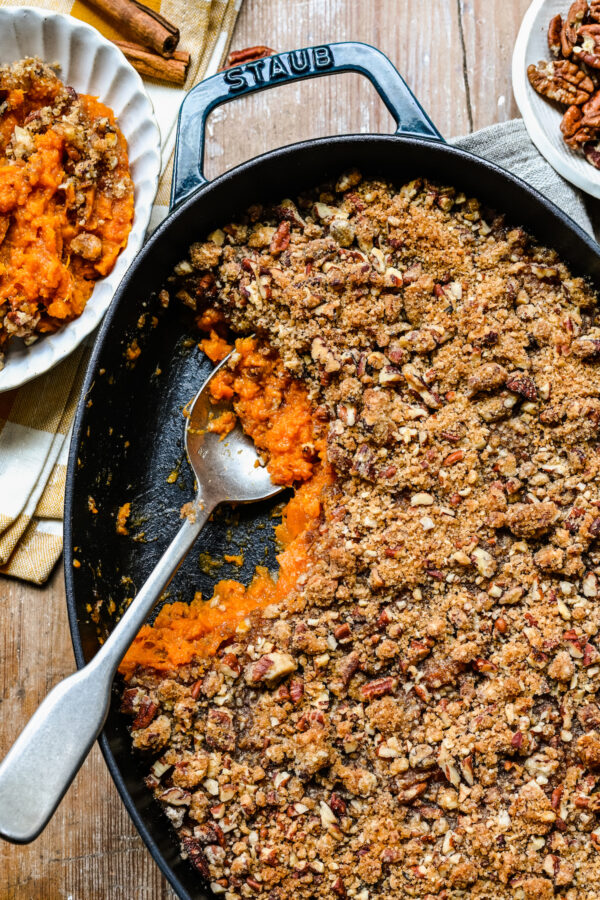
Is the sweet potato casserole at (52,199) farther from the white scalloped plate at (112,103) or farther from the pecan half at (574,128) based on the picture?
the pecan half at (574,128)

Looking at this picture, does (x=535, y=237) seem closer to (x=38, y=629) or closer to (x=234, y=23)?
(x=234, y=23)

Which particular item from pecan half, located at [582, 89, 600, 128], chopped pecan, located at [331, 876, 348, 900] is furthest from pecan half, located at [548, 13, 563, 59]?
chopped pecan, located at [331, 876, 348, 900]

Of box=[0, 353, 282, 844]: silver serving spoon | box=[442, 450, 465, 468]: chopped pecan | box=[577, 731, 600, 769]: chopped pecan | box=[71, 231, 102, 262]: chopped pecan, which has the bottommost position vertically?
box=[577, 731, 600, 769]: chopped pecan

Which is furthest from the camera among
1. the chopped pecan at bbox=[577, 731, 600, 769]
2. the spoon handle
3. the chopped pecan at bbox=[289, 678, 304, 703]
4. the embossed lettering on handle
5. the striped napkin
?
the striped napkin

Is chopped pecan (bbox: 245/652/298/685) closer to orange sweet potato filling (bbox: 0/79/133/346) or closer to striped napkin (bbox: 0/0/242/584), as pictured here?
striped napkin (bbox: 0/0/242/584)

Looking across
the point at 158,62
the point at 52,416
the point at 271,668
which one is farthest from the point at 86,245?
the point at 271,668

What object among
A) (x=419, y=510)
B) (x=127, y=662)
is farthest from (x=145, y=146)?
(x=127, y=662)

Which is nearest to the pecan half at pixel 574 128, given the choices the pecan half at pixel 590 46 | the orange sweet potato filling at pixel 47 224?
the pecan half at pixel 590 46
